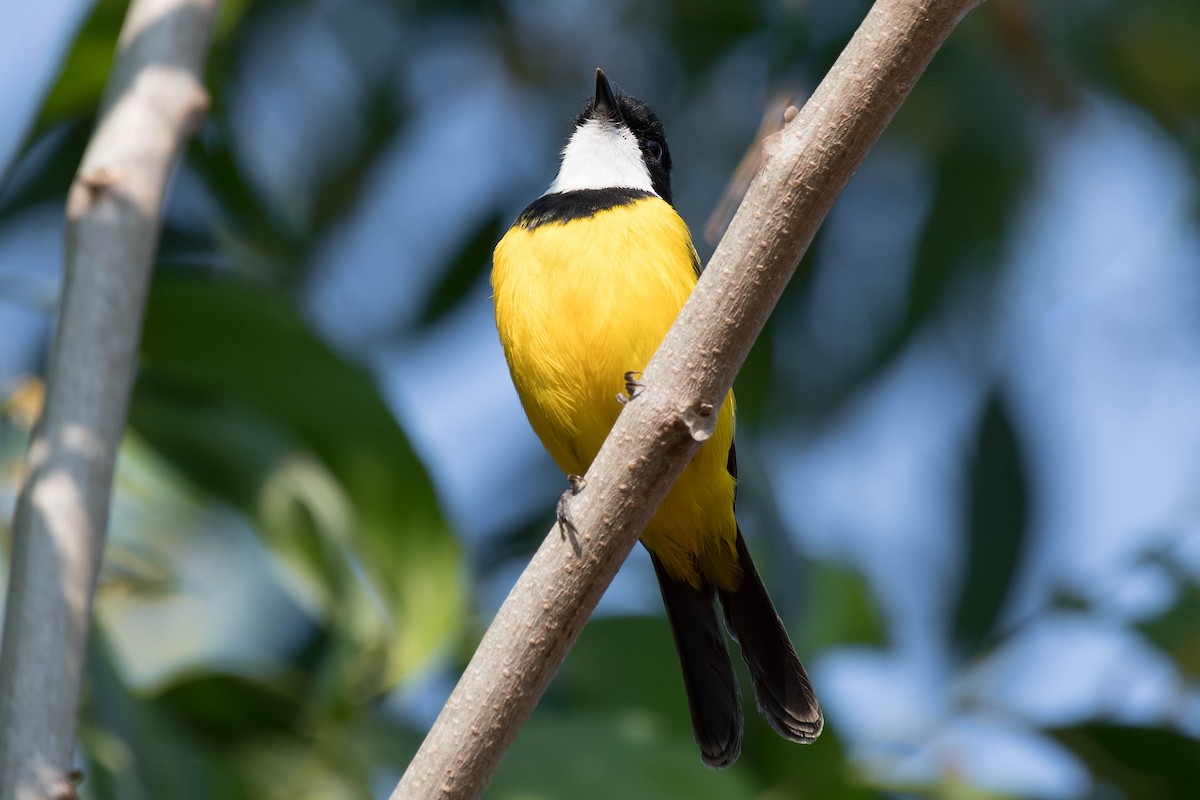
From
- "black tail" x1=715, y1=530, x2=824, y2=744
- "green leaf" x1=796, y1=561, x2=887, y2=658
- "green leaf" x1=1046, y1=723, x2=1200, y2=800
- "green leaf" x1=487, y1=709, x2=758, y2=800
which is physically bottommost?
"green leaf" x1=487, y1=709, x2=758, y2=800

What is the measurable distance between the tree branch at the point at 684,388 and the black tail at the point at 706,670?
107cm

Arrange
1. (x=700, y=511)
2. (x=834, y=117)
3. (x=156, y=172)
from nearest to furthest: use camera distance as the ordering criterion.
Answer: (x=834, y=117) → (x=156, y=172) → (x=700, y=511)

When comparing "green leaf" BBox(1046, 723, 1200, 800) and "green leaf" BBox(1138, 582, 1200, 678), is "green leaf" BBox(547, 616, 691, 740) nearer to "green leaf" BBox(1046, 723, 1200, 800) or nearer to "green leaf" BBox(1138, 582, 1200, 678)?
"green leaf" BBox(1046, 723, 1200, 800)

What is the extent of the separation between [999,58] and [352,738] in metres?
3.06

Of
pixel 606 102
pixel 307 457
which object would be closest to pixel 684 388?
pixel 307 457

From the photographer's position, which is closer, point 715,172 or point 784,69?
point 784,69

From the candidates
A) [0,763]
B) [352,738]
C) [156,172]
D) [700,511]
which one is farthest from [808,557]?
[0,763]

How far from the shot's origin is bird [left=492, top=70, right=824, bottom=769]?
287 cm

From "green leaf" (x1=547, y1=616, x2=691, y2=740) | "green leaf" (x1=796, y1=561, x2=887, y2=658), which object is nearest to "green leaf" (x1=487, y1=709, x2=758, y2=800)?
"green leaf" (x1=547, y1=616, x2=691, y2=740)

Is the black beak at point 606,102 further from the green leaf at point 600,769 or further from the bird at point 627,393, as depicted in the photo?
the green leaf at point 600,769

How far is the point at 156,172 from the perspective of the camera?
8.04ft

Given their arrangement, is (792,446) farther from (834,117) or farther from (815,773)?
(834,117)

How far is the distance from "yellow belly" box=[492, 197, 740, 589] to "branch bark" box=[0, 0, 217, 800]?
85 centimetres

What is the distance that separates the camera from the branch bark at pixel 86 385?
1.93 metres
